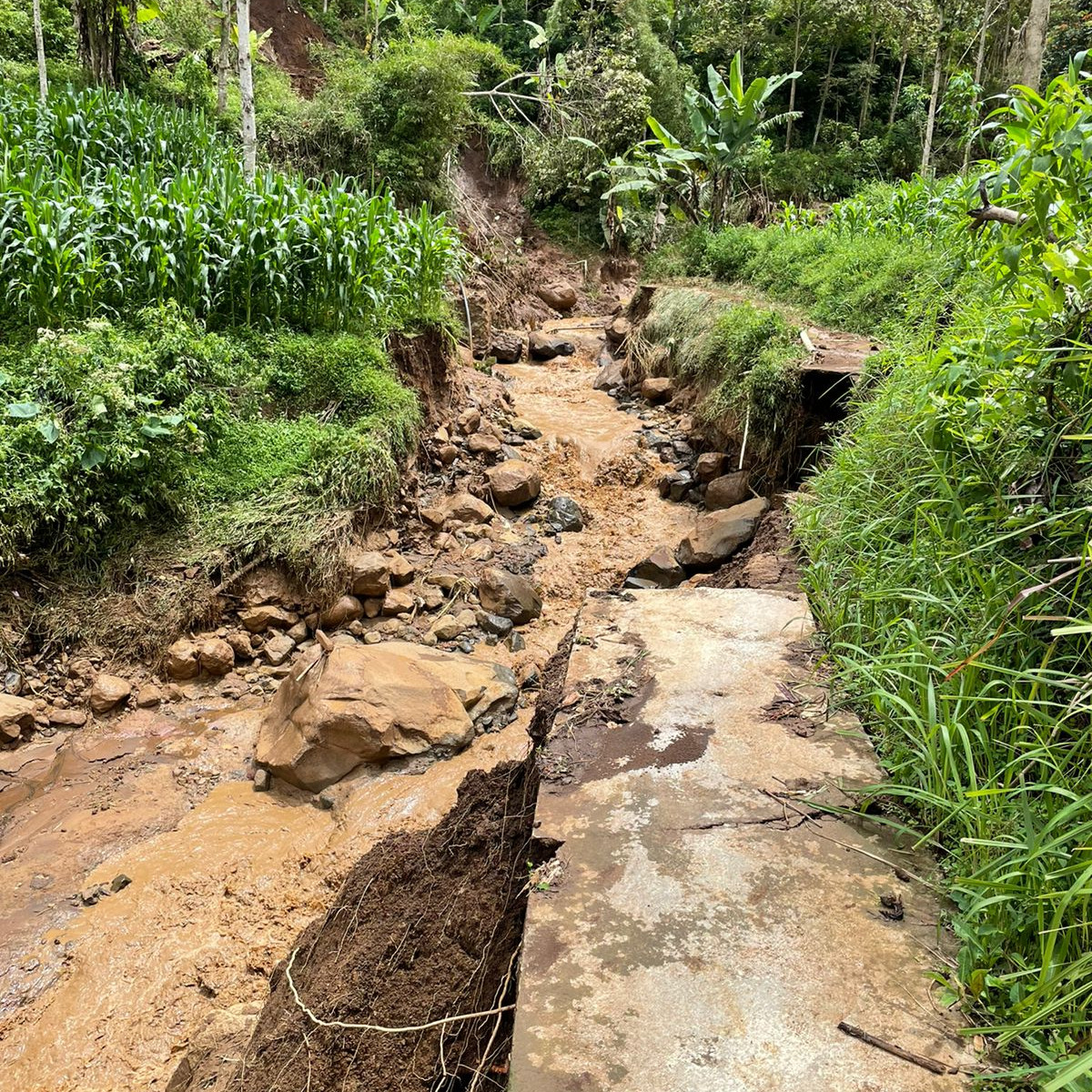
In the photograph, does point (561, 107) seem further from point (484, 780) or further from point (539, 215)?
point (484, 780)

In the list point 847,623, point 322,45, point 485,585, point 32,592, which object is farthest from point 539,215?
point 847,623

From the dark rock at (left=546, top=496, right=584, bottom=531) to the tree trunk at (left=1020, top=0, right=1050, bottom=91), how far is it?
6.06 m

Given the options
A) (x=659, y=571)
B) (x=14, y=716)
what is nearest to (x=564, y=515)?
(x=659, y=571)

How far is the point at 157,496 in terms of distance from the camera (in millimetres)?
5023

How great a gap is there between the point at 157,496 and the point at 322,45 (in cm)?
1419

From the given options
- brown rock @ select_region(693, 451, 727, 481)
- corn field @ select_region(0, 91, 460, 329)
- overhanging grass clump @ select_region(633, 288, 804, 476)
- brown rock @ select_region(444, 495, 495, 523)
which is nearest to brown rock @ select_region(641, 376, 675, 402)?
overhanging grass clump @ select_region(633, 288, 804, 476)

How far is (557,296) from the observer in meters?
14.1

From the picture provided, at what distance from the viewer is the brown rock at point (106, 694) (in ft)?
14.7

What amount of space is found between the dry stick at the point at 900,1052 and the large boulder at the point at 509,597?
4572mm

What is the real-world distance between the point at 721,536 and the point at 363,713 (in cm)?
319

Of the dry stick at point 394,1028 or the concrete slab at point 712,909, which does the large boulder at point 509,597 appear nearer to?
the concrete slab at point 712,909

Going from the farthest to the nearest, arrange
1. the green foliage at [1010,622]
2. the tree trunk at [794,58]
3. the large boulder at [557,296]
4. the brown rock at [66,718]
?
the tree trunk at [794,58] < the large boulder at [557,296] < the brown rock at [66,718] < the green foliage at [1010,622]

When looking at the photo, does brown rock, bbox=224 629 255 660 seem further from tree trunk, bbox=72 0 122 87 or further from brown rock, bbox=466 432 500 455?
tree trunk, bbox=72 0 122 87

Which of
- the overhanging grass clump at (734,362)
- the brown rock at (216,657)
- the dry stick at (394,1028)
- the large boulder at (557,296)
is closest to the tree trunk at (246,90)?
the brown rock at (216,657)
